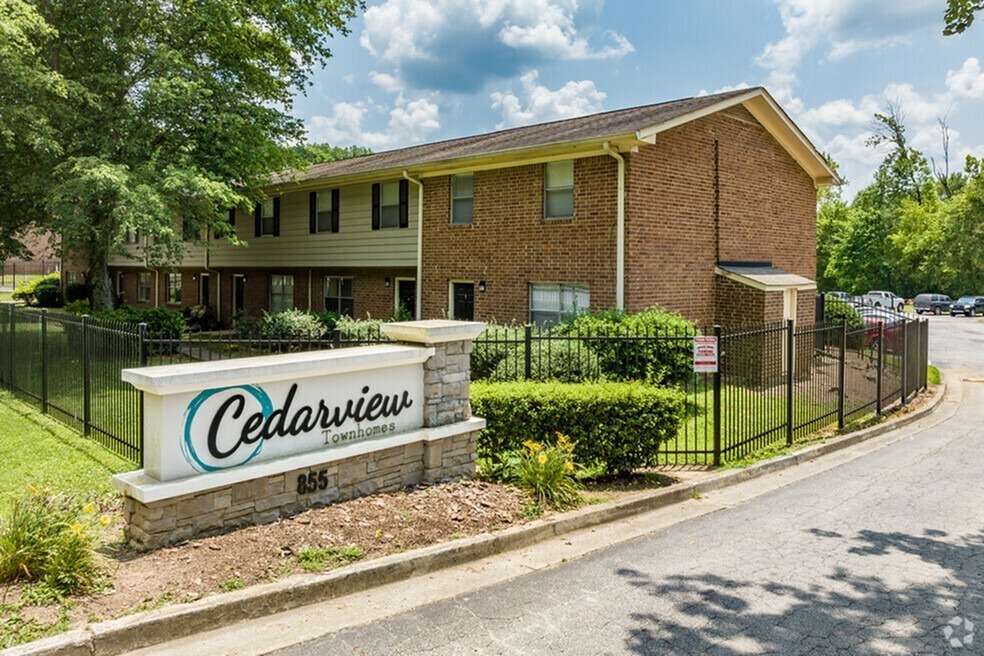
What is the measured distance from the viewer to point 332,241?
23562 millimetres

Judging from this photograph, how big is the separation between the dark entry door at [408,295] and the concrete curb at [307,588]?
13.5 metres

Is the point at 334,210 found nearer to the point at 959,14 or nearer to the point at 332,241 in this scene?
the point at 332,241

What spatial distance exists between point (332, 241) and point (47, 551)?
63.0 feet

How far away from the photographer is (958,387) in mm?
18984

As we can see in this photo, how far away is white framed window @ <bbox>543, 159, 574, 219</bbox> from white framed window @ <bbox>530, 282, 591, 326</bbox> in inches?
64.0

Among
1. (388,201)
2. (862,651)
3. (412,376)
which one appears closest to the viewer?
(862,651)

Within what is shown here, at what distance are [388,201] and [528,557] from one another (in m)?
16.5

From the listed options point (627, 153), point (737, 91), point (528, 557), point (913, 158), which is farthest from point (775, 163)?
point (913, 158)

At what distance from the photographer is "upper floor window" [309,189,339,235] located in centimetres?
2361

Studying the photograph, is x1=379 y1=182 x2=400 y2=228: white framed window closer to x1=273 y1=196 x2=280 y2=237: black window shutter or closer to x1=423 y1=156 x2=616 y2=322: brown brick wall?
x1=423 y1=156 x2=616 y2=322: brown brick wall

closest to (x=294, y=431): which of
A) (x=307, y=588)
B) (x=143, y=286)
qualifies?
(x=307, y=588)

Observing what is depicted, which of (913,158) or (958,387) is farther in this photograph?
(913,158)

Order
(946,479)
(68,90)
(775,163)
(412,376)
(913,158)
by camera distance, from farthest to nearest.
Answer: (913,158) < (775,163) < (68,90) < (946,479) < (412,376)

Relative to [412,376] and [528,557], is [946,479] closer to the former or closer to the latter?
[528,557]
